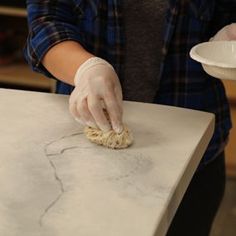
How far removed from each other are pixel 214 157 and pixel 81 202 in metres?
0.50

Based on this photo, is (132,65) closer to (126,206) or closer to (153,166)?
(153,166)

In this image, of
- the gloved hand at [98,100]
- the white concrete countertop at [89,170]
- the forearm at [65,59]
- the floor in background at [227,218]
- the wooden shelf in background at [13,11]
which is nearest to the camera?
the white concrete countertop at [89,170]

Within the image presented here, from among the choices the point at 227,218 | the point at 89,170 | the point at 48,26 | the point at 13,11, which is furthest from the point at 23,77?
the point at 89,170

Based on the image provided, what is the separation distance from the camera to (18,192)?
0.62m

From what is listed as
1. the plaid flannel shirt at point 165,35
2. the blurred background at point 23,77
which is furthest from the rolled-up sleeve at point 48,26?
the blurred background at point 23,77

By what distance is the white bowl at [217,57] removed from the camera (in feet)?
2.54

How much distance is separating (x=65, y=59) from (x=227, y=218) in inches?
43.5

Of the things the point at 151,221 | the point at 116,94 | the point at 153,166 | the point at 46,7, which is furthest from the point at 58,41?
the point at 151,221

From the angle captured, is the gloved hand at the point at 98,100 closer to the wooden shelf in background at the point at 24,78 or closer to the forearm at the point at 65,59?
the forearm at the point at 65,59

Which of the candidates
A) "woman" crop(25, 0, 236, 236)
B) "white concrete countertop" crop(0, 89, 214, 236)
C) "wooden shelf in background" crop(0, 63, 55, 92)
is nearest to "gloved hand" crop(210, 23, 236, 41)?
"woman" crop(25, 0, 236, 236)

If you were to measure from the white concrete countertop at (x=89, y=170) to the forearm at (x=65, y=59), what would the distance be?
5 cm

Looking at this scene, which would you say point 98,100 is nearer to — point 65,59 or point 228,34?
point 65,59

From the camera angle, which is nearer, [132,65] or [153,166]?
[153,166]

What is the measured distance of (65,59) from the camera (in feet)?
2.95
